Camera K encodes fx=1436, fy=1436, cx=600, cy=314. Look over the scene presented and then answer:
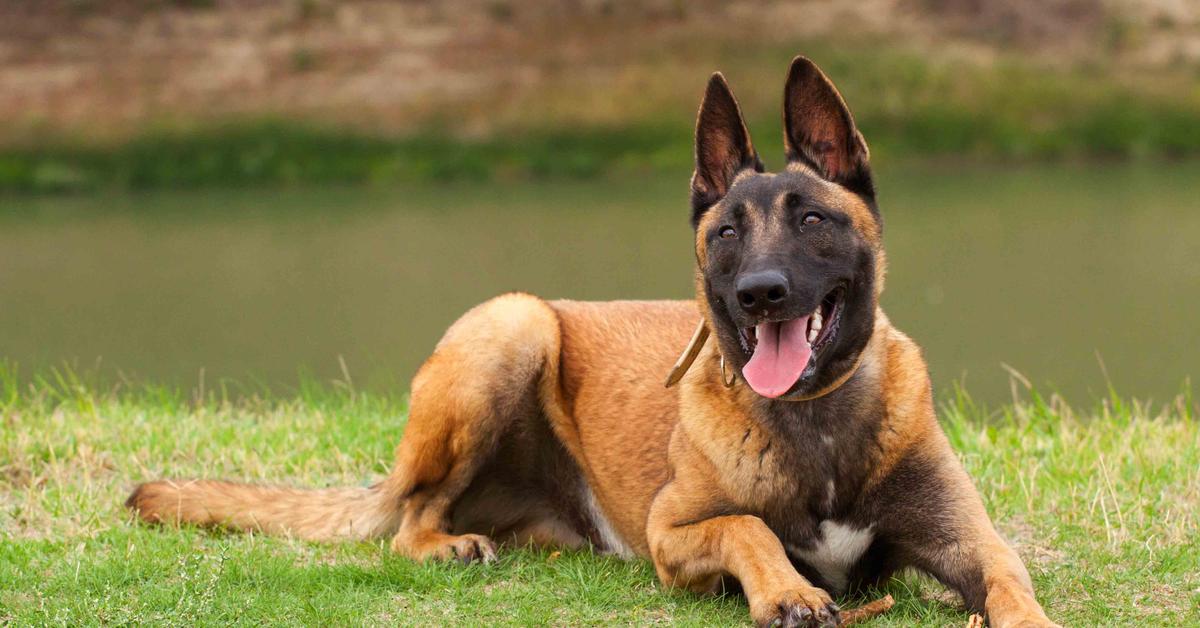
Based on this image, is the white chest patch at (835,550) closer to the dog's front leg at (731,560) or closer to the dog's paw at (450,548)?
the dog's front leg at (731,560)

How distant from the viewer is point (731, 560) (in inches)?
Result: 187

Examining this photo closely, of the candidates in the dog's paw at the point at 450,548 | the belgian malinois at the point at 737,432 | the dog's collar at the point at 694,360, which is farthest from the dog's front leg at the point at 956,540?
the dog's paw at the point at 450,548

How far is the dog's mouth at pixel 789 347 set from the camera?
471 centimetres

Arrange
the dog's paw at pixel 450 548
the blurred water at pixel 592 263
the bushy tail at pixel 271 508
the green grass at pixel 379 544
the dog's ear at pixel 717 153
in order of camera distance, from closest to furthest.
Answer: the green grass at pixel 379 544 < the dog's ear at pixel 717 153 < the dog's paw at pixel 450 548 < the bushy tail at pixel 271 508 < the blurred water at pixel 592 263

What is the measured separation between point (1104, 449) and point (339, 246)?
1545 cm

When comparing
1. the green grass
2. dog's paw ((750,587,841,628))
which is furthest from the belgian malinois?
the green grass

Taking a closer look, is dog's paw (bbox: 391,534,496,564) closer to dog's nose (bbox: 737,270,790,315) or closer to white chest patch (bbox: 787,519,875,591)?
white chest patch (bbox: 787,519,875,591)

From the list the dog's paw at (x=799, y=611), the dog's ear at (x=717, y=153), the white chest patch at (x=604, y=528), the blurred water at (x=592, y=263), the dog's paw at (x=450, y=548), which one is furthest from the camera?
the blurred water at (x=592, y=263)

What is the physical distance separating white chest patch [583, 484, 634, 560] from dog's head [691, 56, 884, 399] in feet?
3.69

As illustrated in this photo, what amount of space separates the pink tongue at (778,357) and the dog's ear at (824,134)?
0.67 meters

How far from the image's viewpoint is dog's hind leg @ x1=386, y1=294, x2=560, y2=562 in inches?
232

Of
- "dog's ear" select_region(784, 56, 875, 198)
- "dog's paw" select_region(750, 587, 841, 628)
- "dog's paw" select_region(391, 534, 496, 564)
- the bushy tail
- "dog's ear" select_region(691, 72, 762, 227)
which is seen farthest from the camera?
the bushy tail

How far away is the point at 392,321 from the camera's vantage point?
15891 millimetres

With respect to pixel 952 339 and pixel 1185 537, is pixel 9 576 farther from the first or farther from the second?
pixel 952 339
